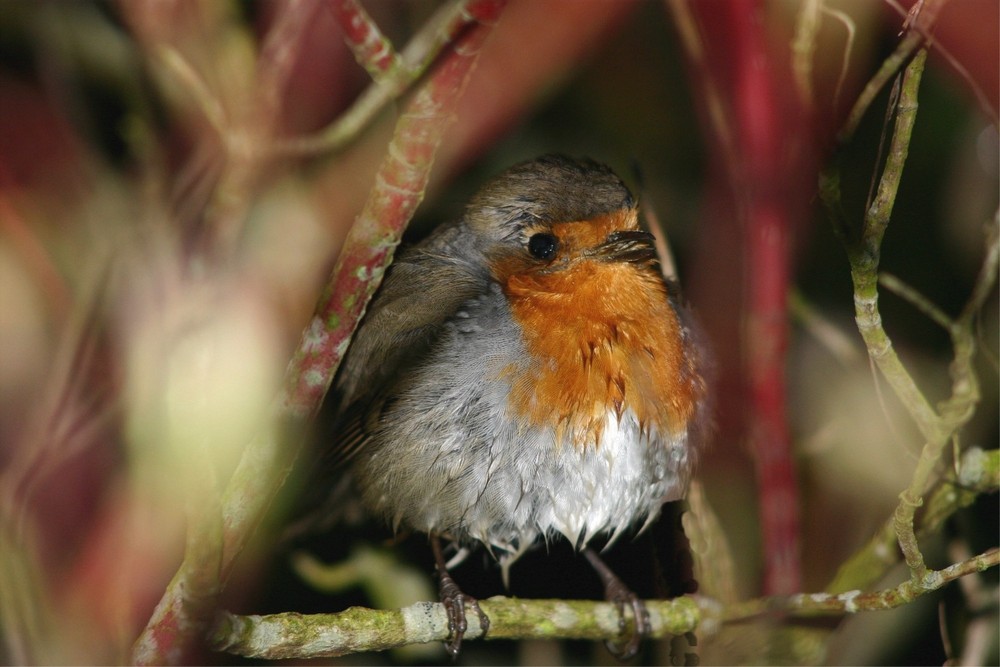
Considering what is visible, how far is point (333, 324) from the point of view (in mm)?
1391

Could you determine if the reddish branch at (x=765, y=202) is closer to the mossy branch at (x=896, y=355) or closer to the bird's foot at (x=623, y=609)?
the mossy branch at (x=896, y=355)

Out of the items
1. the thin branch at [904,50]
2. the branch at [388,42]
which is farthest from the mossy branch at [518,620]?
the branch at [388,42]

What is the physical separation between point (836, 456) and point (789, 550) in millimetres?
989

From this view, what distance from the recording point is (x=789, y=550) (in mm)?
1277

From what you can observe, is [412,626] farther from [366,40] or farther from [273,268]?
[366,40]

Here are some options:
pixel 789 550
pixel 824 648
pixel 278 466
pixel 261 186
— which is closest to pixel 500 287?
pixel 261 186

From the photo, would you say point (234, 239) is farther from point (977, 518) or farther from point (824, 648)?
point (977, 518)

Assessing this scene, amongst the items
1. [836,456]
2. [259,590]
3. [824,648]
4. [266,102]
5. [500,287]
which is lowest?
[824,648]

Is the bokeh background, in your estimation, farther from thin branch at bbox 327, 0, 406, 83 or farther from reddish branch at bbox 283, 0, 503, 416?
thin branch at bbox 327, 0, 406, 83

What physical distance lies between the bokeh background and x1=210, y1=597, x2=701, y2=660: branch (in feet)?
0.27

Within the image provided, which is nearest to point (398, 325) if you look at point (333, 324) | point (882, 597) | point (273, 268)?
point (273, 268)

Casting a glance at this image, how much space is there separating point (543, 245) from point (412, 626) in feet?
2.55

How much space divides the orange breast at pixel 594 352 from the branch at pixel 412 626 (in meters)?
0.39

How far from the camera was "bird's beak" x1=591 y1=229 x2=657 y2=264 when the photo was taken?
171 cm
